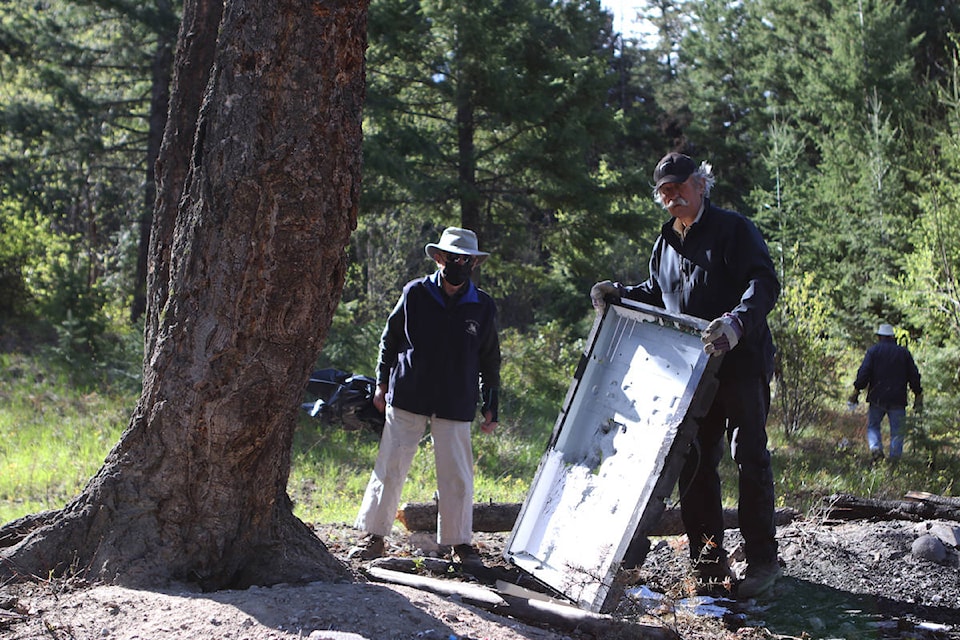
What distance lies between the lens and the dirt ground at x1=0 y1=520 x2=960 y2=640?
3.44 meters

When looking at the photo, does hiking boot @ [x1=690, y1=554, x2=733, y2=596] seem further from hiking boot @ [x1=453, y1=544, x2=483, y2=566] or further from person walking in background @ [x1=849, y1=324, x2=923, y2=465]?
person walking in background @ [x1=849, y1=324, x2=923, y2=465]

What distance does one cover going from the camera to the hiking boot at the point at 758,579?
16.7 ft

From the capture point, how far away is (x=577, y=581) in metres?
4.55

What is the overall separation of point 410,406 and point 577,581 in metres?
1.52

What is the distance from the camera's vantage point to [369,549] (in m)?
5.55

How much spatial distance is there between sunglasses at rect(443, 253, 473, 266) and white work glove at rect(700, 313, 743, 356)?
1.64 metres

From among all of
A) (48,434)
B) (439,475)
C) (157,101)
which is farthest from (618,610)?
(157,101)

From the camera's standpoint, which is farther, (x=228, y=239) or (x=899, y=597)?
(x=899, y=597)

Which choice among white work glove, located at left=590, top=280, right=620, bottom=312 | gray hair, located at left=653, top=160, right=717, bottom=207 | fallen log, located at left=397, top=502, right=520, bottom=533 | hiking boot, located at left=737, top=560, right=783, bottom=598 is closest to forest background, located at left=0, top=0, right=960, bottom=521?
fallen log, located at left=397, top=502, right=520, bottom=533

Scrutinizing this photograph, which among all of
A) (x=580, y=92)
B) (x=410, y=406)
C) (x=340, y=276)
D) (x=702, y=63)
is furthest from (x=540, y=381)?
(x=702, y=63)

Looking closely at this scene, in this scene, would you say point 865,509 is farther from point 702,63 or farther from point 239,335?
point 702,63

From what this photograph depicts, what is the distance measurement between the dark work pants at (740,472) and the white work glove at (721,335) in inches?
21.3

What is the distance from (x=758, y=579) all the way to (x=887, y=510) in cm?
218

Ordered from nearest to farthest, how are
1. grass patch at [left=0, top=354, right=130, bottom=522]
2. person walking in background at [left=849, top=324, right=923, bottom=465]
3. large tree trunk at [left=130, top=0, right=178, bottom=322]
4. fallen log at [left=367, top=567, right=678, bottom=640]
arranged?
fallen log at [left=367, top=567, right=678, bottom=640]
grass patch at [left=0, top=354, right=130, bottom=522]
person walking in background at [left=849, top=324, right=923, bottom=465]
large tree trunk at [left=130, top=0, right=178, bottom=322]
